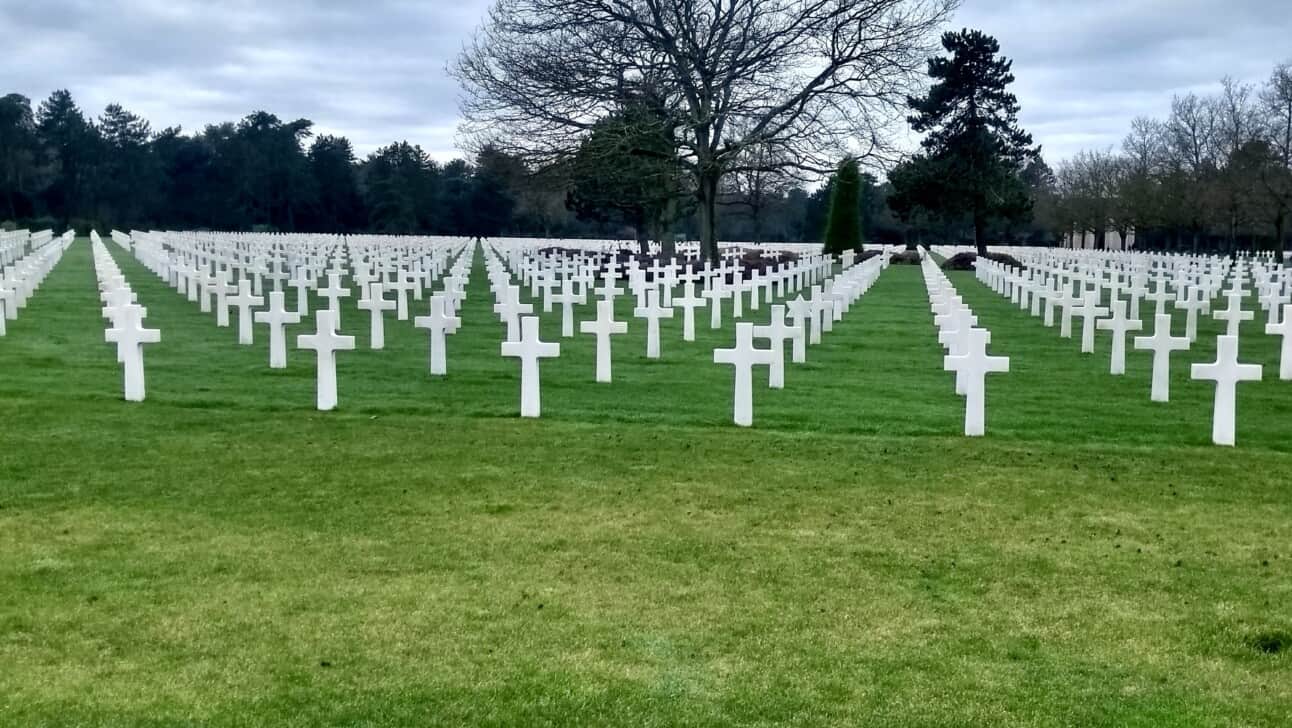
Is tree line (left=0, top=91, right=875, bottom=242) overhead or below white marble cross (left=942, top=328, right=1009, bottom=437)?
overhead

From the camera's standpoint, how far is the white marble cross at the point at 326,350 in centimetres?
942

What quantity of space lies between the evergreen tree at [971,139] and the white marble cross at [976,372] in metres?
41.9

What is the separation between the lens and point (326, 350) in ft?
31.3

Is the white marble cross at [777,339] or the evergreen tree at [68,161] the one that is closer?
the white marble cross at [777,339]

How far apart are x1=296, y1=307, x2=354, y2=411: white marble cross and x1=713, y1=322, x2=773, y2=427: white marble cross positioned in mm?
2836

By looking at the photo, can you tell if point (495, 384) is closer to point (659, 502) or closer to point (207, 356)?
point (207, 356)

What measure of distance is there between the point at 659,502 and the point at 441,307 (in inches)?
225

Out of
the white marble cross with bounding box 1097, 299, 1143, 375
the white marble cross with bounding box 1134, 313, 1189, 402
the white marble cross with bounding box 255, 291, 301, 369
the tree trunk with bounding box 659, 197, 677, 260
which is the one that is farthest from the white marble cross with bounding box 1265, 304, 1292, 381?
the tree trunk with bounding box 659, 197, 677, 260

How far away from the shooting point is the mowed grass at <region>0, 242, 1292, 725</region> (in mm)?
3926

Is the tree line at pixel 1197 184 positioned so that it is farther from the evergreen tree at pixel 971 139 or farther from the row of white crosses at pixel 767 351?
the row of white crosses at pixel 767 351

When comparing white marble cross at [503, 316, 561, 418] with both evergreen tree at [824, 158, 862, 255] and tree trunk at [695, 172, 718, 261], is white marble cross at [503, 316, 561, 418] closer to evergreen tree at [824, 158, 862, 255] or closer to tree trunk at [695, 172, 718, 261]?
tree trunk at [695, 172, 718, 261]

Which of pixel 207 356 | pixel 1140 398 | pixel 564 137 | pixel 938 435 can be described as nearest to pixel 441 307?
pixel 207 356

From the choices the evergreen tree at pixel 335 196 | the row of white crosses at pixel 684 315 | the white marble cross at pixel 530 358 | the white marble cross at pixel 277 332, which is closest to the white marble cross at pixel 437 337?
the row of white crosses at pixel 684 315

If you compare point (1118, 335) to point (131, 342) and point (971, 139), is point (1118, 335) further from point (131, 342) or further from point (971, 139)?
point (971, 139)
